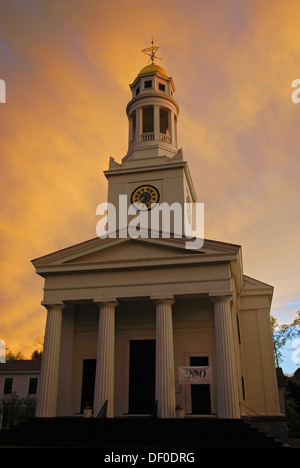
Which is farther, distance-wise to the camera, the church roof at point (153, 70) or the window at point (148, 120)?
the church roof at point (153, 70)

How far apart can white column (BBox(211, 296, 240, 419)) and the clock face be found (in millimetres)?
10444

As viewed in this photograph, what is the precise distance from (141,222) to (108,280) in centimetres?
728

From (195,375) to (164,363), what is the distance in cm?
165

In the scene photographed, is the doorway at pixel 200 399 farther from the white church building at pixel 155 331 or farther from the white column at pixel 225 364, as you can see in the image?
the white column at pixel 225 364

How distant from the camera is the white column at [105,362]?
2050 cm

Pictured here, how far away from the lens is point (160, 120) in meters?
36.1

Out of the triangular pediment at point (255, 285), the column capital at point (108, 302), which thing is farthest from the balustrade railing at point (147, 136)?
the column capital at point (108, 302)

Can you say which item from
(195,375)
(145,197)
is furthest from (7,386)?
(195,375)

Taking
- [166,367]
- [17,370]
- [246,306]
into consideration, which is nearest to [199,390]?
[166,367]

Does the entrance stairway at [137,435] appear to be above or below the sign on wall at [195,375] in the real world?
below

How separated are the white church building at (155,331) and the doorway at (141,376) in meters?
0.05

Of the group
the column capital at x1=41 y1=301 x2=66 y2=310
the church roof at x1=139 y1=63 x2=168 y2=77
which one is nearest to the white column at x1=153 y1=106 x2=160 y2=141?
the church roof at x1=139 y1=63 x2=168 y2=77

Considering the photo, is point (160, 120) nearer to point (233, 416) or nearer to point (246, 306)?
point (246, 306)

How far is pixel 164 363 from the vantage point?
67.5 feet
